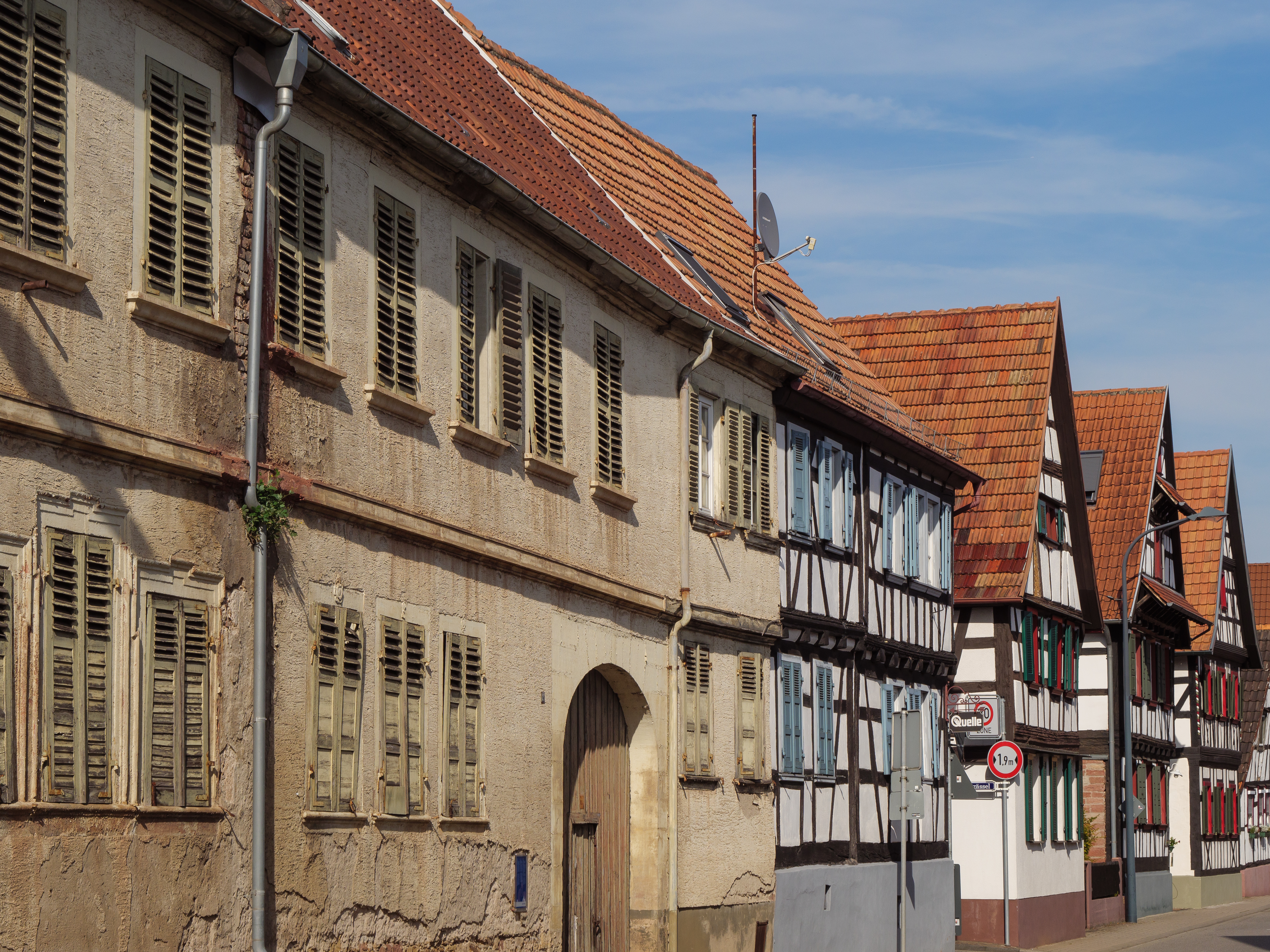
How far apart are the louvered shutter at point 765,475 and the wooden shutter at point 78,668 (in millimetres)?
11955

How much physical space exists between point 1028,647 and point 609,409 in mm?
17306

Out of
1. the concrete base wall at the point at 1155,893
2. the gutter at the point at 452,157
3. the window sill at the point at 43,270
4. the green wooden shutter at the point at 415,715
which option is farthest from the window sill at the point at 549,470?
the concrete base wall at the point at 1155,893

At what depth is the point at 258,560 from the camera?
11219 millimetres

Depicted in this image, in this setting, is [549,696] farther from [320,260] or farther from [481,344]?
[320,260]

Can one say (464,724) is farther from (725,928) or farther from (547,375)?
(725,928)

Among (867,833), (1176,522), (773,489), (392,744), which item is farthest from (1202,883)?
(392,744)

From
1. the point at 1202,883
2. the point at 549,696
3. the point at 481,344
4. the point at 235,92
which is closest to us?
the point at 235,92

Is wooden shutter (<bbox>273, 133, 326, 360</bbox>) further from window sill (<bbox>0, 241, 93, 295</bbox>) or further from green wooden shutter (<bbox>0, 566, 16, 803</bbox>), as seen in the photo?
green wooden shutter (<bbox>0, 566, 16, 803</bbox>)

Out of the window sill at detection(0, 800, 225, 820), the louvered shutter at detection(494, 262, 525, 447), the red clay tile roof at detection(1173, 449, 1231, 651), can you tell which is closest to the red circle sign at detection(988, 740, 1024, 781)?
the louvered shutter at detection(494, 262, 525, 447)

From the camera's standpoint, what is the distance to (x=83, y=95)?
32.1 feet

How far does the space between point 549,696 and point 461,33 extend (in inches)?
276

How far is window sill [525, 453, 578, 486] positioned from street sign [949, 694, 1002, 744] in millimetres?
15137

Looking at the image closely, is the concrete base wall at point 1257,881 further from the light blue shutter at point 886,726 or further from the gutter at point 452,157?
the gutter at point 452,157

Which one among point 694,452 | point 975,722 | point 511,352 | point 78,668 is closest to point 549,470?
point 511,352
